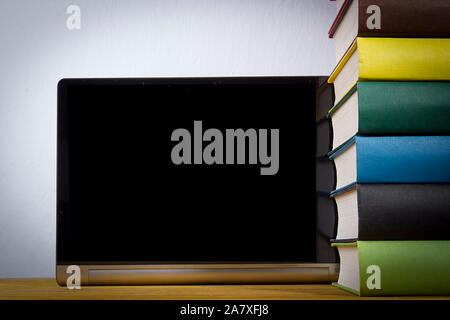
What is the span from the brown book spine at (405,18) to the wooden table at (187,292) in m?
0.32

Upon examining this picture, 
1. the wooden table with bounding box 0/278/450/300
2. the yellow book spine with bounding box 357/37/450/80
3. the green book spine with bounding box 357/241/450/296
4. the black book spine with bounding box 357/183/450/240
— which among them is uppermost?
the yellow book spine with bounding box 357/37/450/80

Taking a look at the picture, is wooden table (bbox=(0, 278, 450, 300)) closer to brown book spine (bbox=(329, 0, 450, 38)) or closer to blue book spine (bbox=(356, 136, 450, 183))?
blue book spine (bbox=(356, 136, 450, 183))

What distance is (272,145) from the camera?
75 cm

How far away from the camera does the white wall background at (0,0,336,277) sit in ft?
3.29

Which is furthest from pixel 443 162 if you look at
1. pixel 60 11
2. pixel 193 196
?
pixel 60 11

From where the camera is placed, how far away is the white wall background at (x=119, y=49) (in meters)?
1.00

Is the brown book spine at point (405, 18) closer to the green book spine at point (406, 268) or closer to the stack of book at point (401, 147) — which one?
the stack of book at point (401, 147)

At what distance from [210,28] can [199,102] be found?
0.31m

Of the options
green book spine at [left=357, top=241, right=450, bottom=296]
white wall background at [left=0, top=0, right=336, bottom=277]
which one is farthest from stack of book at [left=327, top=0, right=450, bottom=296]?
white wall background at [left=0, top=0, right=336, bottom=277]

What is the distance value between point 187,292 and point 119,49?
1.90ft
